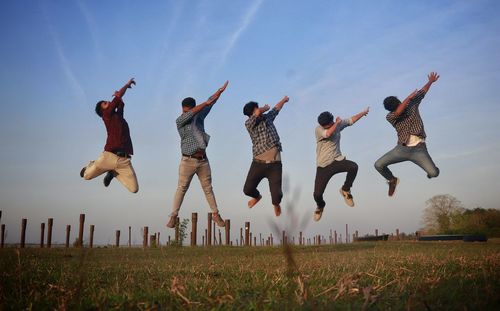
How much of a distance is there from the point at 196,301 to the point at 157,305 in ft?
0.73

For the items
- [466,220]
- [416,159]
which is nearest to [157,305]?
[416,159]

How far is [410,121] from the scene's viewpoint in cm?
898

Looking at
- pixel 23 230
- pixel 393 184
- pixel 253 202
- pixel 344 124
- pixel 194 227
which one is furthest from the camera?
pixel 23 230

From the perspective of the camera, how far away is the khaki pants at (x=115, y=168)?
866 centimetres

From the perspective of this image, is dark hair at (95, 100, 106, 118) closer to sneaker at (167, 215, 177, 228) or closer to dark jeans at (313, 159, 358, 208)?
sneaker at (167, 215, 177, 228)

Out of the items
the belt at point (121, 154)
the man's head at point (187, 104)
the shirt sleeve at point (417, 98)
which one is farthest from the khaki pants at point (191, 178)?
the shirt sleeve at point (417, 98)

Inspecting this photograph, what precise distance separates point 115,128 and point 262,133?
10.1ft

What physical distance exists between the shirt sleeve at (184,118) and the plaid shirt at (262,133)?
1.25 metres

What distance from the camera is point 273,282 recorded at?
3088mm

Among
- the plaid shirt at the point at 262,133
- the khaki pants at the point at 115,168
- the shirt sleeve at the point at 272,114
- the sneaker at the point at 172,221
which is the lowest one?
the sneaker at the point at 172,221

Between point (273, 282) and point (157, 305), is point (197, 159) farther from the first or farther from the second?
point (157, 305)

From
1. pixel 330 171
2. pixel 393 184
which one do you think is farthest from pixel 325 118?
pixel 393 184

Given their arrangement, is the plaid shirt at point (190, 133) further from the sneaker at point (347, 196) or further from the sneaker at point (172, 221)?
the sneaker at point (347, 196)

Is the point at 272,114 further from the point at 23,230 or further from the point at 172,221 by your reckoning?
the point at 23,230
